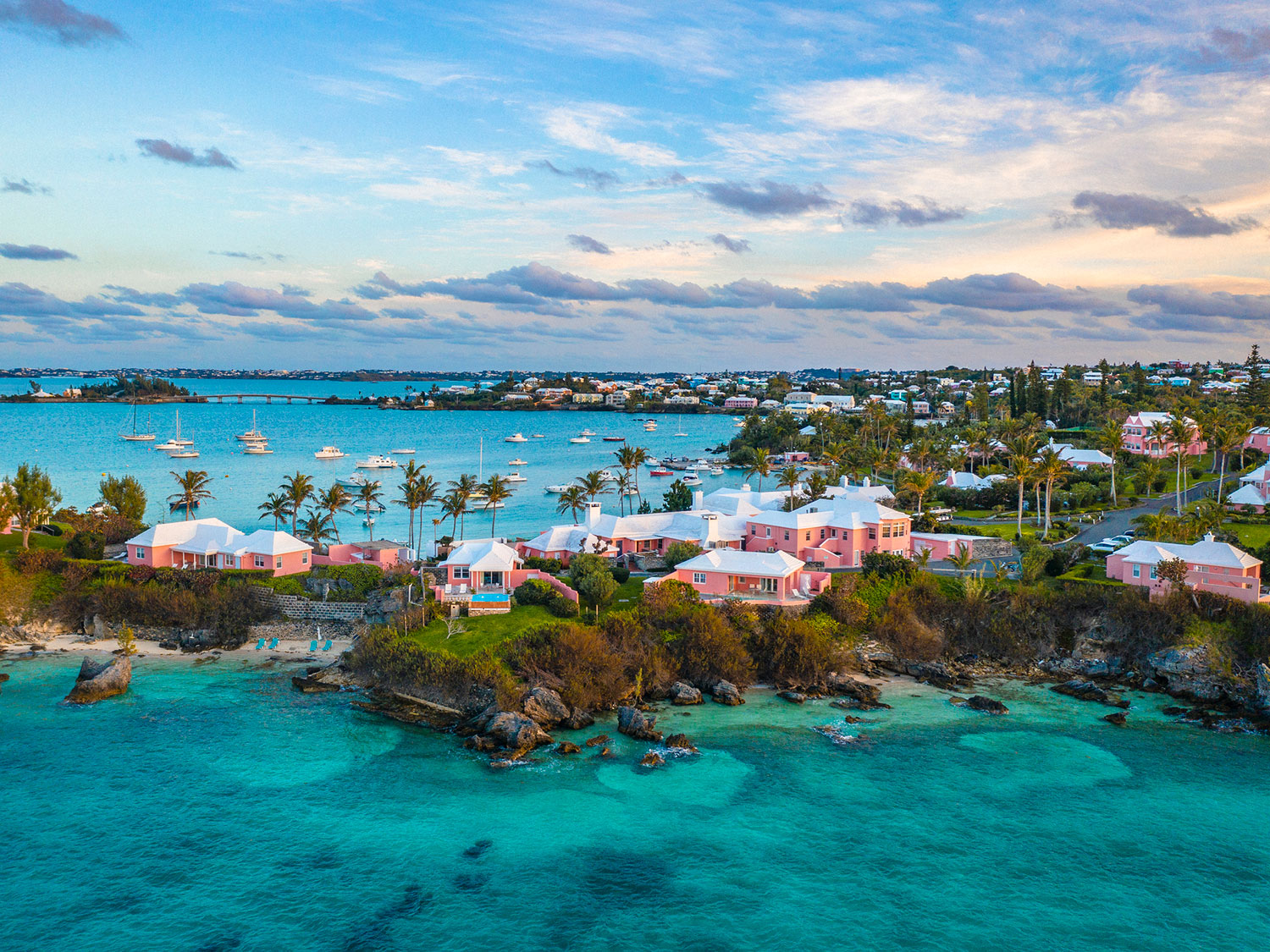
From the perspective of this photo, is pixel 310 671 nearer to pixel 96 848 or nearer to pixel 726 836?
pixel 96 848

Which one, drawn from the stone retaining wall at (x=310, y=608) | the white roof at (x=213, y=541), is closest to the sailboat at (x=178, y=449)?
the white roof at (x=213, y=541)

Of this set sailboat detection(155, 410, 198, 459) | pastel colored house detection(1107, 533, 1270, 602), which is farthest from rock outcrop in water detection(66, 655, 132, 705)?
sailboat detection(155, 410, 198, 459)

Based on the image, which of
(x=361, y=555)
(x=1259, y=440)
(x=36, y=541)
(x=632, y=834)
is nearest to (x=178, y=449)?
(x=36, y=541)

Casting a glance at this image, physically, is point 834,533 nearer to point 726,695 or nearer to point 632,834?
point 726,695

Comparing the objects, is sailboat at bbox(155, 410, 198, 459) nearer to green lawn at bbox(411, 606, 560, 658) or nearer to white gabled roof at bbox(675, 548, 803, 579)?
green lawn at bbox(411, 606, 560, 658)

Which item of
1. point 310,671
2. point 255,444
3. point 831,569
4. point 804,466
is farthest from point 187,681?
point 255,444

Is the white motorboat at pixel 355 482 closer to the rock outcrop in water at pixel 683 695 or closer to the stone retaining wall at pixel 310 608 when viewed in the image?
the stone retaining wall at pixel 310 608
